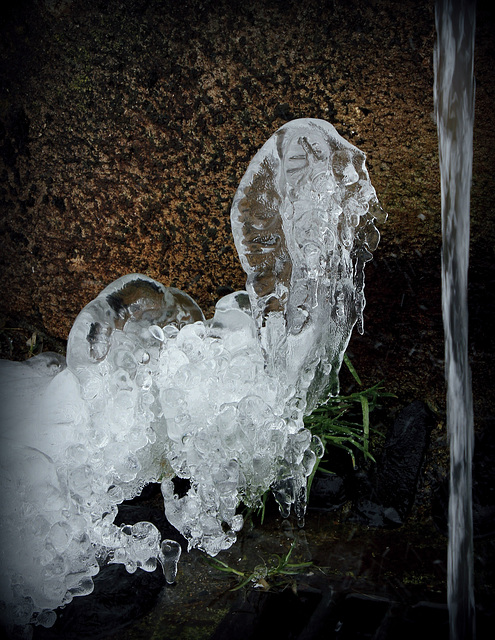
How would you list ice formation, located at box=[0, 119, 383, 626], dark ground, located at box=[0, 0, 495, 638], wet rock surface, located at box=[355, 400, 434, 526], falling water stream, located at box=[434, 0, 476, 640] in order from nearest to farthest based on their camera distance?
ice formation, located at box=[0, 119, 383, 626], falling water stream, located at box=[434, 0, 476, 640], dark ground, located at box=[0, 0, 495, 638], wet rock surface, located at box=[355, 400, 434, 526]

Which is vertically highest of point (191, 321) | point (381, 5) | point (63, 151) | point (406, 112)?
point (381, 5)

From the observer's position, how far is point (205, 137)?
274 centimetres

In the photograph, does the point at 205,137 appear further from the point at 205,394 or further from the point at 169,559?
the point at 169,559

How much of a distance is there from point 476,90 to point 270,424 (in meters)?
1.65

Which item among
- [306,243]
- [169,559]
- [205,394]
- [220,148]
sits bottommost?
[169,559]

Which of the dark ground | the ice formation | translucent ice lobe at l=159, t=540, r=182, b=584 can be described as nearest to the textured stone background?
the dark ground

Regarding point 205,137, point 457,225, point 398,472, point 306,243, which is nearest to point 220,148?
point 205,137

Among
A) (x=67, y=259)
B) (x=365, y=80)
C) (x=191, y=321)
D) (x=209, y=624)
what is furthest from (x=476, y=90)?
(x=209, y=624)

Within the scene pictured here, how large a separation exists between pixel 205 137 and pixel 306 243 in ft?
2.81

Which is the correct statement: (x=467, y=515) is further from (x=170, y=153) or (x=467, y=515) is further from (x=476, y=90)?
(x=170, y=153)

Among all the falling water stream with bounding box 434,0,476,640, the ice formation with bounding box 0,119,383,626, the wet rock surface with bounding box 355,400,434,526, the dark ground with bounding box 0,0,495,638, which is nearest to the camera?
the ice formation with bounding box 0,119,383,626

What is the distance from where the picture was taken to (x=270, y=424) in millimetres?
2305

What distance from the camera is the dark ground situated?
2527 millimetres

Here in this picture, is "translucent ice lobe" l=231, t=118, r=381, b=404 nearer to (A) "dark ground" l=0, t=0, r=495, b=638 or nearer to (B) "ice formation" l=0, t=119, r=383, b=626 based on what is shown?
(B) "ice formation" l=0, t=119, r=383, b=626
